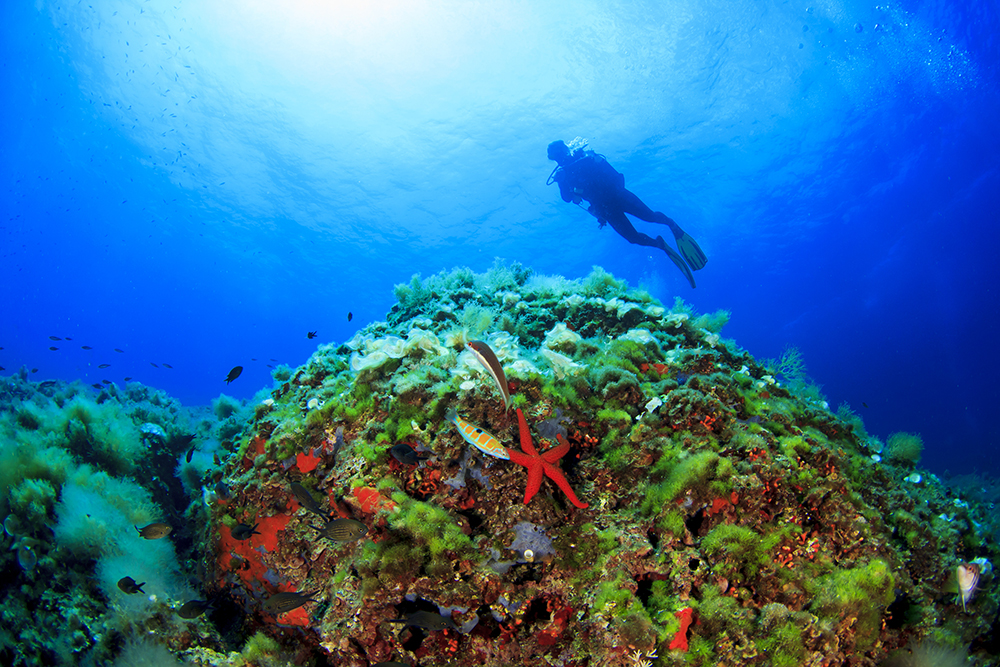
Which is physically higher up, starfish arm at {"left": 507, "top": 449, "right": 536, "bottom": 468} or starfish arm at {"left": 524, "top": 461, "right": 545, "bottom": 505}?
starfish arm at {"left": 507, "top": 449, "right": 536, "bottom": 468}

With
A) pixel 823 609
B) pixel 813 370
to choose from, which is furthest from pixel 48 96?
pixel 813 370

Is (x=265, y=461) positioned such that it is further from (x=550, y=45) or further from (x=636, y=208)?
(x=550, y=45)

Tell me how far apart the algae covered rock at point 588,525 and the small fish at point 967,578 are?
18cm

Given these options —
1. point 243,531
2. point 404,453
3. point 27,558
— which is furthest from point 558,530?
point 27,558

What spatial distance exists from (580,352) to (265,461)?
4026mm

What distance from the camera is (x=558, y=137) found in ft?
112

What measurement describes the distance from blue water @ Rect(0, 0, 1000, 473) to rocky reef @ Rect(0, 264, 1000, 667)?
81.8 ft

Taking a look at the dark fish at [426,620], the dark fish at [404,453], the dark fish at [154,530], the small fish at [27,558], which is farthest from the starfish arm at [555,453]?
the small fish at [27,558]

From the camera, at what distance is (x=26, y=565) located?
4.68 metres

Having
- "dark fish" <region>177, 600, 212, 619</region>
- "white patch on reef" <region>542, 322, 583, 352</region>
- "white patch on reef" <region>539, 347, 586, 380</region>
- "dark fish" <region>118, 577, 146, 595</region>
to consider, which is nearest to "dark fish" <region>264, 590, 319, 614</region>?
"dark fish" <region>177, 600, 212, 619</region>

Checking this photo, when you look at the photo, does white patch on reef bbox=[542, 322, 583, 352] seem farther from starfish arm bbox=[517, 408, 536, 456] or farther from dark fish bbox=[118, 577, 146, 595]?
dark fish bbox=[118, 577, 146, 595]

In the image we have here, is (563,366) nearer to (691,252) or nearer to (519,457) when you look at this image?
(519,457)

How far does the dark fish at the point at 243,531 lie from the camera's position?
3.91m

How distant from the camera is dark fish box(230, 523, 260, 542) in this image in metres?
3.91
